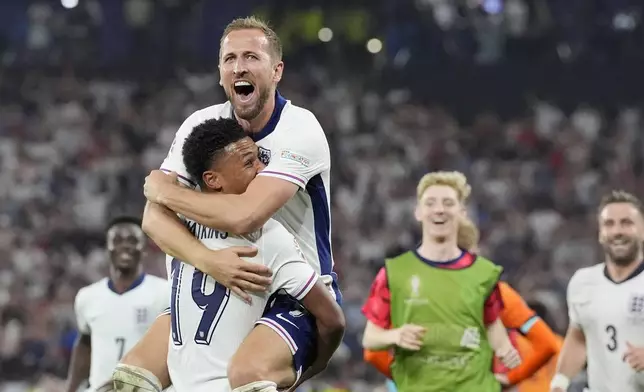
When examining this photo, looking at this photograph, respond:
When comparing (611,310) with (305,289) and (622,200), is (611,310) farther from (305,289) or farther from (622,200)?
(305,289)

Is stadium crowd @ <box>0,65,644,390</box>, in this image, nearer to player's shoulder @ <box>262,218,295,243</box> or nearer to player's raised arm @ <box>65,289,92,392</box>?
player's raised arm @ <box>65,289,92,392</box>

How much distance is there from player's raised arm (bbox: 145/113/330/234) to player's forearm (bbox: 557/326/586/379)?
2818 millimetres

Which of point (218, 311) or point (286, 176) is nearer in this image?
point (218, 311)

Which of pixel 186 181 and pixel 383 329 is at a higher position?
pixel 186 181

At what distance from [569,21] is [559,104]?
1083 millimetres

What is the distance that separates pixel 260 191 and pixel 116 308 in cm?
389

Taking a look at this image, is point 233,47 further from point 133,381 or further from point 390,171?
A: point 390,171

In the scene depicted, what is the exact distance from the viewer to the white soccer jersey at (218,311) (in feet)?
13.5

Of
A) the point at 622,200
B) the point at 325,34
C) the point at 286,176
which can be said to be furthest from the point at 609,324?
the point at 325,34

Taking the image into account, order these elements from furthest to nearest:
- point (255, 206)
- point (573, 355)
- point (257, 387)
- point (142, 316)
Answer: point (142, 316) → point (573, 355) → point (255, 206) → point (257, 387)

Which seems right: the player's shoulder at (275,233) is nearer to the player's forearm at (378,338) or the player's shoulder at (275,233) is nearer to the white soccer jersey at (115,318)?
the player's forearm at (378,338)

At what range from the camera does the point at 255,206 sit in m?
4.12

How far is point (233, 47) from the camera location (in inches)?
178

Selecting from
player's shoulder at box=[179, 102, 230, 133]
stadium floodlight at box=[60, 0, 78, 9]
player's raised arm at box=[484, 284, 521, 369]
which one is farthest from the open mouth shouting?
stadium floodlight at box=[60, 0, 78, 9]
